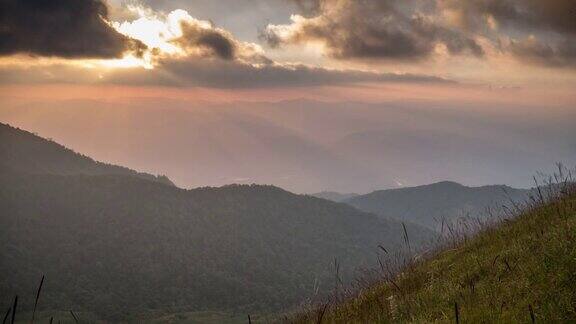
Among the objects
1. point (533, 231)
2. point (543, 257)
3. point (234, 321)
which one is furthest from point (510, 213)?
point (234, 321)

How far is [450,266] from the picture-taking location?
10.6m

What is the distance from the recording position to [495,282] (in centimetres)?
789

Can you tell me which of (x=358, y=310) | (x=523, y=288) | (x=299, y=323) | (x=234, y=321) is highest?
(x=523, y=288)

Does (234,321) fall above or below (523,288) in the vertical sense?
below

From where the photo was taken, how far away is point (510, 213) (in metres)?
13.7

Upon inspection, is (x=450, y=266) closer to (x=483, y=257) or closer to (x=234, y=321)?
(x=483, y=257)

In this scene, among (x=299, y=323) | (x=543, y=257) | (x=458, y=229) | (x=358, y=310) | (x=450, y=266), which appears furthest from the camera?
(x=458, y=229)

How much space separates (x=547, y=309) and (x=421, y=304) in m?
2.11

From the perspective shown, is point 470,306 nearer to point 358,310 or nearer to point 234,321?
point 358,310

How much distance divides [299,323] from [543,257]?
551 cm

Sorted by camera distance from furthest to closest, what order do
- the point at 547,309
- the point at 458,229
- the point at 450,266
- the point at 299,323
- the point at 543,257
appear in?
1. the point at 458,229
2. the point at 299,323
3. the point at 450,266
4. the point at 543,257
5. the point at 547,309

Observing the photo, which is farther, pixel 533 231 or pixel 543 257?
pixel 533 231

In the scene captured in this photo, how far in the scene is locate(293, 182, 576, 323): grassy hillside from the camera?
6.63m

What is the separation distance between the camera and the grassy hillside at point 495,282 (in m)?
6.63
